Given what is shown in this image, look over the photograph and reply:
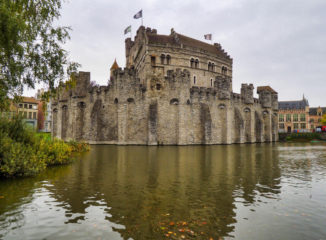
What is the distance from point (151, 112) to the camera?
88.3 ft

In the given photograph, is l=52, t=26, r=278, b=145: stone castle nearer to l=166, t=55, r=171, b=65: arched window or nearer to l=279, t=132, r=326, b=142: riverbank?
l=166, t=55, r=171, b=65: arched window

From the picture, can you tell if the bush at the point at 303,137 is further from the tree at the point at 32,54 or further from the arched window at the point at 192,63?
the tree at the point at 32,54

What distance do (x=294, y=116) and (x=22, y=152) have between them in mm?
73683

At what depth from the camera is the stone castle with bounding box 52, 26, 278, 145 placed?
2755cm

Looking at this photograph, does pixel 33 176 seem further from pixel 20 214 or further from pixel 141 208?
pixel 141 208

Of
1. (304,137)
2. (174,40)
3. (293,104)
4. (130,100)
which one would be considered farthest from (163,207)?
(293,104)

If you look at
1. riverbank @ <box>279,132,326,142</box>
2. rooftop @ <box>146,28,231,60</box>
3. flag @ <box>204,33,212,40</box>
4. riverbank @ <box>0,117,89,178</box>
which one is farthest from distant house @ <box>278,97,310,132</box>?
riverbank @ <box>0,117,89,178</box>

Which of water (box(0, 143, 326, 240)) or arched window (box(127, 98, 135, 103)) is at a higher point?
arched window (box(127, 98, 135, 103))

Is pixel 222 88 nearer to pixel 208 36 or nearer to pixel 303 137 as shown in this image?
pixel 208 36

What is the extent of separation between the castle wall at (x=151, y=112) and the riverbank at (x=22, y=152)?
14523 millimetres

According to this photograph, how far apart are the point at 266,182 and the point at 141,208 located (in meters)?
5.16

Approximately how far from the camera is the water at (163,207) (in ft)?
13.8

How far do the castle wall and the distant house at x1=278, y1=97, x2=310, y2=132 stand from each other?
4165 cm

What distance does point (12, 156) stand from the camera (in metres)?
8.20
